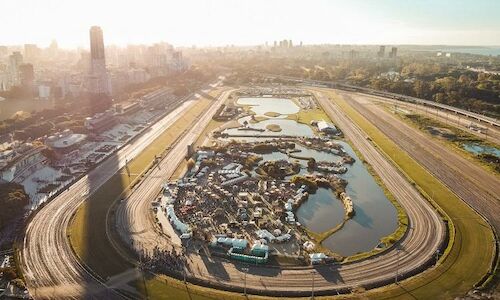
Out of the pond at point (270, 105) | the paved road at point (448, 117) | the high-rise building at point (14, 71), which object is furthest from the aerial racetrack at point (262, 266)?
the high-rise building at point (14, 71)

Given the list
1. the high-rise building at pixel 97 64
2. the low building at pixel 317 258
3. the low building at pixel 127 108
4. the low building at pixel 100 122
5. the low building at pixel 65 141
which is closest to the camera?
the low building at pixel 317 258

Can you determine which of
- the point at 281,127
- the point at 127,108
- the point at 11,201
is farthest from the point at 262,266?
the point at 127,108

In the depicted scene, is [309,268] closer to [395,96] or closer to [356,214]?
[356,214]

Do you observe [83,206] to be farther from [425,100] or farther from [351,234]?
[425,100]

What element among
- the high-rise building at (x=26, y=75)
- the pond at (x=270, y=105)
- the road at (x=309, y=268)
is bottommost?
the road at (x=309, y=268)

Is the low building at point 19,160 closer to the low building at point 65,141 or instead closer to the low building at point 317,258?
the low building at point 65,141

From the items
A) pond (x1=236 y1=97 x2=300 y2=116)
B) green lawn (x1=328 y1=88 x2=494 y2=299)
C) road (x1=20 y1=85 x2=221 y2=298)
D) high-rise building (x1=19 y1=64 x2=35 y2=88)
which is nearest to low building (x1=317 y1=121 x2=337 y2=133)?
pond (x1=236 y1=97 x2=300 y2=116)

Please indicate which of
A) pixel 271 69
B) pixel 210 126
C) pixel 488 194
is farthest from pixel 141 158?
pixel 271 69
